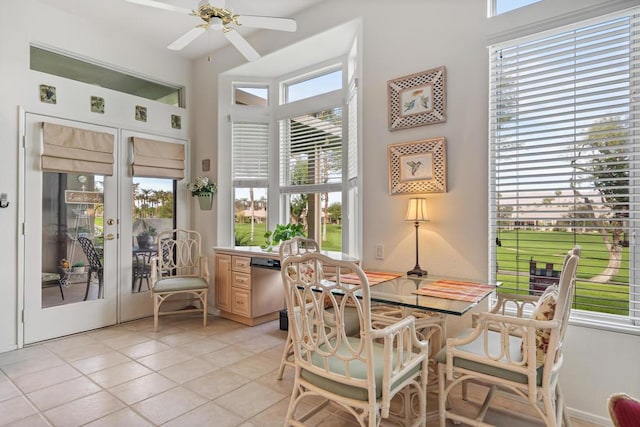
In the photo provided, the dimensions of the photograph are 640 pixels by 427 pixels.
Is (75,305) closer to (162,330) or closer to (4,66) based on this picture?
(162,330)

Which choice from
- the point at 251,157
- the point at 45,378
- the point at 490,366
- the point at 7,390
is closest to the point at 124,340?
the point at 45,378

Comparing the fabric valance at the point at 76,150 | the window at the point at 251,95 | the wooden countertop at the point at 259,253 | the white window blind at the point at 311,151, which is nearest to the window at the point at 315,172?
the white window blind at the point at 311,151

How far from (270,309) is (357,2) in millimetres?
3339

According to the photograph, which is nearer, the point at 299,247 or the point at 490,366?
the point at 490,366

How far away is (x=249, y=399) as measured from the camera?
2344 millimetres

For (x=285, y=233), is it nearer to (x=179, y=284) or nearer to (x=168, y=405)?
(x=179, y=284)

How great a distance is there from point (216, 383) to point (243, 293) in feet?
4.62

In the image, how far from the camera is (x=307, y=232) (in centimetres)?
421

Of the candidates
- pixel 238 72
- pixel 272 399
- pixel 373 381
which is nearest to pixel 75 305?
pixel 272 399

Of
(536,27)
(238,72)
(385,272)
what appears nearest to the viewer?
(536,27)

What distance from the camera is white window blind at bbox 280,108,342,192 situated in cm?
389

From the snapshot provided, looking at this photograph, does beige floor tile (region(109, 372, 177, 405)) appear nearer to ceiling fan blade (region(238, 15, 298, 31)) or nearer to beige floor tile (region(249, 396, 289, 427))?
beige floor tile (region(249, 396, 289, 427))

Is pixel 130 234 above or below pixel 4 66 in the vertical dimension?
below

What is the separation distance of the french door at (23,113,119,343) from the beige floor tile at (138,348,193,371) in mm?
1227
